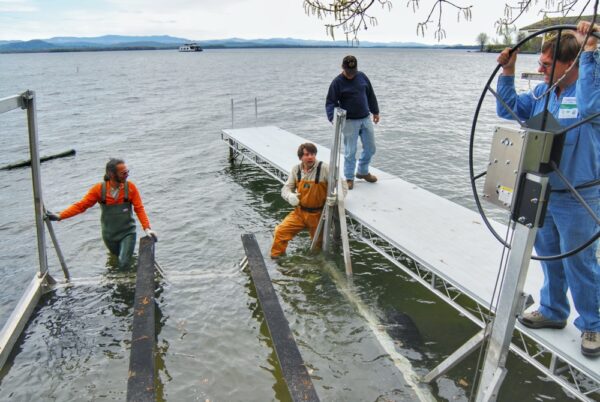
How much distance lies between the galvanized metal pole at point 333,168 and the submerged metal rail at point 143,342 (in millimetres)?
3013

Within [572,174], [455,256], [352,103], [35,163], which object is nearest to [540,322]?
[572,174]

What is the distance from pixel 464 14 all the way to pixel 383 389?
3.98 meters

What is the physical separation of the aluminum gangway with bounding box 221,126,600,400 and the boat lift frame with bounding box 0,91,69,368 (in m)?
4.74

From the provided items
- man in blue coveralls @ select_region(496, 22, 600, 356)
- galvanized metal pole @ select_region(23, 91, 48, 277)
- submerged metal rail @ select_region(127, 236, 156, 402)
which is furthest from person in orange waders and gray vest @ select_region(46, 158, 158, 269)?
man in blue coveralls @ select_region(496, 22, 600, 356)

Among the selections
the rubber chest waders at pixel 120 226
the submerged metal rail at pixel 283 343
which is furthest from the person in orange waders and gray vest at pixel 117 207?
the submerged metal rail at pixel 283 343

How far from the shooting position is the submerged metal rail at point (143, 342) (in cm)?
430

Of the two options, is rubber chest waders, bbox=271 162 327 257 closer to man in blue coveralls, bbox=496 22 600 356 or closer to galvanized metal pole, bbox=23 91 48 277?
galvanized metal pole, bbox=23 91 48 277

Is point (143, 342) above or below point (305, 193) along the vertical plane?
below

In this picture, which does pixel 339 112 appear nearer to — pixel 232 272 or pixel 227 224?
pixel 232 272

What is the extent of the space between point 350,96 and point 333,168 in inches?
55.4

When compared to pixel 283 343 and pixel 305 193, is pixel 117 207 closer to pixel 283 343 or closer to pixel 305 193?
pixel 305 193

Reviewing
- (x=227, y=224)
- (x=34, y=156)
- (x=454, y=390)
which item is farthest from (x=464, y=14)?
(x=227, y=224)

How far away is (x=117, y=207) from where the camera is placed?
7.38m

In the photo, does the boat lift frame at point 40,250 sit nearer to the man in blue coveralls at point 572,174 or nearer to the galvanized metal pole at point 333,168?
the galvanized metal pole at point 333,168
